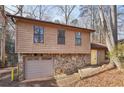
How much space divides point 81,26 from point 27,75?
3762mm

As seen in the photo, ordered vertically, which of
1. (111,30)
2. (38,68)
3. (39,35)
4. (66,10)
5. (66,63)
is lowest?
(38,68)

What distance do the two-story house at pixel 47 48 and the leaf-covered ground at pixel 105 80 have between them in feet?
7.01

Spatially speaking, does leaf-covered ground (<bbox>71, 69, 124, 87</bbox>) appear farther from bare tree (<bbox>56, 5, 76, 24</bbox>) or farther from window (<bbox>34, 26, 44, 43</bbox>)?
window (<bbox>34, 26, 44, 43</bbox>)

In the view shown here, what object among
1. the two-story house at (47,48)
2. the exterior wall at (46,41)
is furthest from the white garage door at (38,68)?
the exterior wall at (46,41)

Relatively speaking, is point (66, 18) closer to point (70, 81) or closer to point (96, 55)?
point (70, 81)

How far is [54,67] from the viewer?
35.1 feet

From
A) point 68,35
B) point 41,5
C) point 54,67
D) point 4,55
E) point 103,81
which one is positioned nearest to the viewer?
point 103,81

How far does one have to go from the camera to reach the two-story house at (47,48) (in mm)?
10203

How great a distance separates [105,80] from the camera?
7805 millimetres

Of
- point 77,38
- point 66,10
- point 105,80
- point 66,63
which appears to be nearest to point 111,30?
point 66,10

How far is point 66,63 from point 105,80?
12.0 ft

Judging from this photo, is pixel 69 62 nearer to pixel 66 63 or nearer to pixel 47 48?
pixel 66 63

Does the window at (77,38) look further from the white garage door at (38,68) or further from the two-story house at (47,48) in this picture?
the white garage door at (38,68)

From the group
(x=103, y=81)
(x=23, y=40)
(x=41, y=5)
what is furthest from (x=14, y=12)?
(x=103, y=81)
